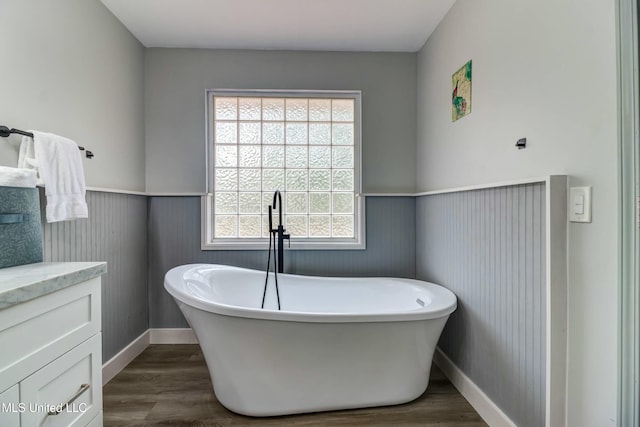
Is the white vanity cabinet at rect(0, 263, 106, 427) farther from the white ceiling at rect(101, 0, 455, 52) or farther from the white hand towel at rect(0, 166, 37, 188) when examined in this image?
the white ceiling at rect(101, 0, 455, 52)

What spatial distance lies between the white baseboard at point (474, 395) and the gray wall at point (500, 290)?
3 centimetres

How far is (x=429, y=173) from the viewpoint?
2.49 metres

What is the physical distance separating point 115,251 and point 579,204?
8.52 feet

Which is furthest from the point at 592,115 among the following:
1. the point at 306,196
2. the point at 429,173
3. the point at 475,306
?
the point at 306,196

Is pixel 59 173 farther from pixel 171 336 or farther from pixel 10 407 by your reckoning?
pixel 171 336

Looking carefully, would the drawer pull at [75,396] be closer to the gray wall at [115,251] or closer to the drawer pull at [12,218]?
the drawer pull at [12,218]

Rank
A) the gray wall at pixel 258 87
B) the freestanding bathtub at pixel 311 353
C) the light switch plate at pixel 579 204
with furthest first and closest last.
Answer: the gray wall at pixel 258 87 < the freestanding bathtub at pixel 311 353 < the light switch plate at pixel 579 204

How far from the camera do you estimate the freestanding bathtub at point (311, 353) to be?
1.55 metres

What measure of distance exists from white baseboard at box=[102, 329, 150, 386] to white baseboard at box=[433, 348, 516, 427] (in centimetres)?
222

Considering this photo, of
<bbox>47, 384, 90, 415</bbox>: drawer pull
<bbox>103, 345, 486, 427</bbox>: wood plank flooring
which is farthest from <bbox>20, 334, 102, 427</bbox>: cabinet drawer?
<bbox>103, 345, 486, 427</bbox>: wood plank flooring

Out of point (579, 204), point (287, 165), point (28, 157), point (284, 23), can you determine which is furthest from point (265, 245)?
point (579, 204)

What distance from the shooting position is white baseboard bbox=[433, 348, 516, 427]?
156 cm

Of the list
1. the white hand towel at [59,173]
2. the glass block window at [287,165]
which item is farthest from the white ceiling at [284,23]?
Result: the white hand towel at [59,173]

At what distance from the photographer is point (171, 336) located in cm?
263
